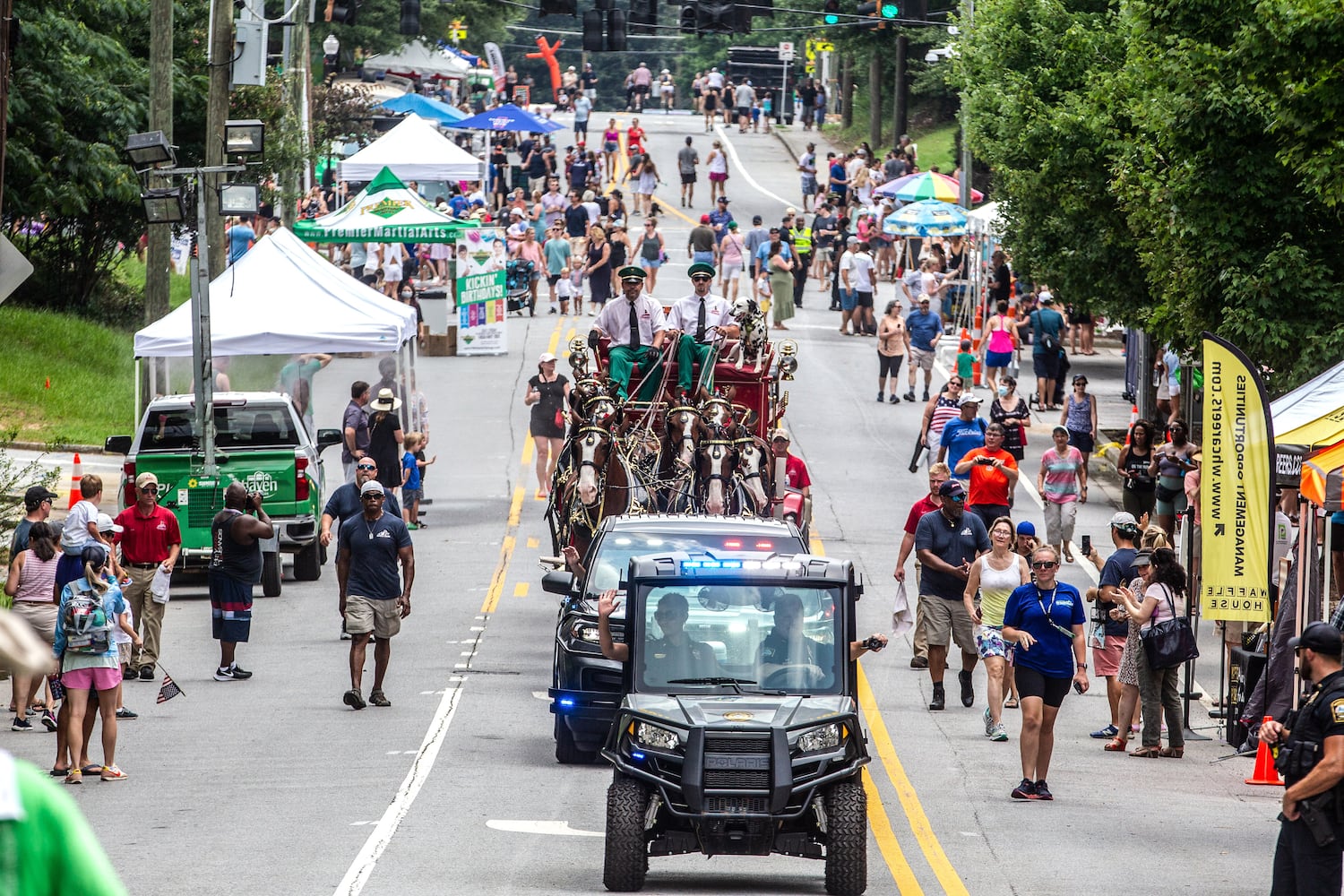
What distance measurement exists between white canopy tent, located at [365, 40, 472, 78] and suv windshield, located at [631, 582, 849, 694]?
59.7 m

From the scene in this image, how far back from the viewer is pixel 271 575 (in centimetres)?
2102

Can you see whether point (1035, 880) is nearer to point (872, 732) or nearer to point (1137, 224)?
point (872, 732)

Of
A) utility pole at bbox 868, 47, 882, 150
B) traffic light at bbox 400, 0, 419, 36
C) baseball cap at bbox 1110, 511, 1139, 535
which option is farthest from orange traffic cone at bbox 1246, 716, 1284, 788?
utility pole at bbox 868, 47, 882, 150

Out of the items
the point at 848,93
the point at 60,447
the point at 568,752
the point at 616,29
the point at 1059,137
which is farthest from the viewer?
the point at 848,93

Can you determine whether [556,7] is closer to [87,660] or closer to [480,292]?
[480,292]

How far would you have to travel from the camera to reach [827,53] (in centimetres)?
8825

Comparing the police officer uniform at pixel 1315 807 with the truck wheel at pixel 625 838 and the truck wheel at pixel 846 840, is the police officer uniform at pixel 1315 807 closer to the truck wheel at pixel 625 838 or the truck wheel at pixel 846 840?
the truck wheel at pixel 846 840

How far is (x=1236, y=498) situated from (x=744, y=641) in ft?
16.8

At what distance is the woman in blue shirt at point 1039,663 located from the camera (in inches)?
513

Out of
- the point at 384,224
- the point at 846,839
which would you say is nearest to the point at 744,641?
the point at 846,839

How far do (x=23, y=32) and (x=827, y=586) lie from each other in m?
22.4

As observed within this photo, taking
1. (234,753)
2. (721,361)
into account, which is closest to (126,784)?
(234,753)

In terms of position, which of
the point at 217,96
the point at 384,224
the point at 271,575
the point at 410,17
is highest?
the point at 410,17

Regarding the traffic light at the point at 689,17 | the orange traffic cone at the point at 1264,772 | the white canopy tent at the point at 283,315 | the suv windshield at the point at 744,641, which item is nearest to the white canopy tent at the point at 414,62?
the traffic light at the point at 689,17
